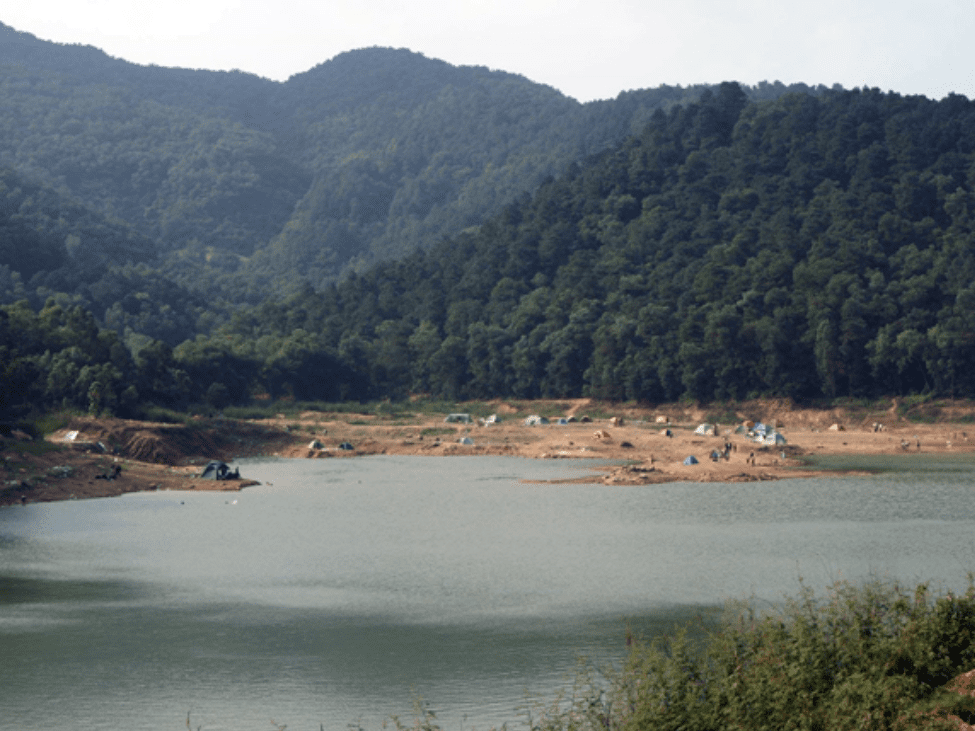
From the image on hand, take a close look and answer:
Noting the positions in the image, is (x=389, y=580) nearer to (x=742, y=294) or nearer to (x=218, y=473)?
(x=218, y=473)

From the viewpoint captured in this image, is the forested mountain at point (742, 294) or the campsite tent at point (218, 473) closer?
the campsite tent at point (218, 473)

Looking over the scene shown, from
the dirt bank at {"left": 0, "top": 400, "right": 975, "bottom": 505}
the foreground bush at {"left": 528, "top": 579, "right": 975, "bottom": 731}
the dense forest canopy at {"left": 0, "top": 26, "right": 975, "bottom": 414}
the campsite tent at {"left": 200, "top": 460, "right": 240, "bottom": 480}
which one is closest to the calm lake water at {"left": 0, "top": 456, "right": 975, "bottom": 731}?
the campsite tent at {"left": 200, "top": 460, "right": 240, "bottom": 480}

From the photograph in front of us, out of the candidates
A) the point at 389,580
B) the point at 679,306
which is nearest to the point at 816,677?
the point at 389,580

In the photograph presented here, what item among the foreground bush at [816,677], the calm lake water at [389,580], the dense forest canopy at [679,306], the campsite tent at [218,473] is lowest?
the calm lake water at [389,580]

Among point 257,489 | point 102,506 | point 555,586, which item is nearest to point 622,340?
point 257,489

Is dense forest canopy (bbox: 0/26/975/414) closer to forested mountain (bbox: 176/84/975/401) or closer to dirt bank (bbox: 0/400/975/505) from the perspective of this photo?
Result: forested mountain (bbox: 176/84/975/401)

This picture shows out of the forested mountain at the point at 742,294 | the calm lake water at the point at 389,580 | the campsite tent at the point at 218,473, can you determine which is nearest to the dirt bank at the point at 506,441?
the campsite tent at the point at 218,473

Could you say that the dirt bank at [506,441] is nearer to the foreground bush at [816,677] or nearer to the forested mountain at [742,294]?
the forested mountain at [742,294]
